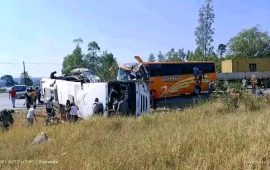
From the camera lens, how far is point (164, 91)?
107 ft

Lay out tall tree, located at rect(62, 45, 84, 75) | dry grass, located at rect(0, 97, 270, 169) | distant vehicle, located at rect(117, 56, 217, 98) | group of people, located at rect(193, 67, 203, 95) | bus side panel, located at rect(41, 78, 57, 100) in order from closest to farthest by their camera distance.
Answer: dry grass, located at rect(0, 97, 270, 169) → bus side panel, located at rect(41, 78, 57, 100) → distant vehicle, located at rect(117, 56, 217, 98) → group of people, located at rect(193, 67, 203, 95) → tall tree, located at rect(62, 45, 84, 75)

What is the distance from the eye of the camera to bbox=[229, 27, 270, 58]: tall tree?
86.0m

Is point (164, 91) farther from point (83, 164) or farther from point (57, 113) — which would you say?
point (83, 164)

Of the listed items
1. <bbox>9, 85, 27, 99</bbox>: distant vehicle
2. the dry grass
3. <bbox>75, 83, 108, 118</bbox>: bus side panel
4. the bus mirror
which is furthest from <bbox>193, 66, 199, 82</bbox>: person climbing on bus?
the dry grass

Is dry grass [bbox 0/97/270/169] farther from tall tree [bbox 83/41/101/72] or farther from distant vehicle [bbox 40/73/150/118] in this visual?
tall tree [bbox 83/41/101/72]

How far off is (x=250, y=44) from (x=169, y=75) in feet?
188

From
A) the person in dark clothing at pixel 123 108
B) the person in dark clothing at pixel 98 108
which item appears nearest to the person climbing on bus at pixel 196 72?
the person in dark clothing at pixel 98 108

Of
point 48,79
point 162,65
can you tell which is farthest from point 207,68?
point 48,79

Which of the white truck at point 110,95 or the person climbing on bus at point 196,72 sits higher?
the person climbing on bus at point 196,72

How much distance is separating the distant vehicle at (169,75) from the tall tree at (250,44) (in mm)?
51407

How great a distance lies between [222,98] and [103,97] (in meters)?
5.99

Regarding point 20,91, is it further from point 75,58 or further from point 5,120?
point 75,58

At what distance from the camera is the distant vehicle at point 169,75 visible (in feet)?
102

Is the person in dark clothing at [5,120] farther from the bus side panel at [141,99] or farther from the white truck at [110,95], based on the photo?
the bus side panel at [141,99]
